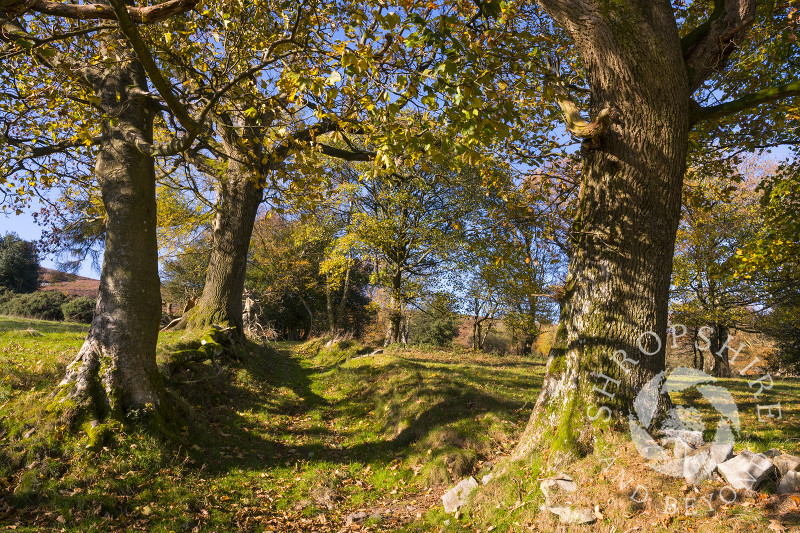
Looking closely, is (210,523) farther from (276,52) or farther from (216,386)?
(276,52)

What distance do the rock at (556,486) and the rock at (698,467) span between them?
1.07m

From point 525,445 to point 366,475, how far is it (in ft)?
8.80

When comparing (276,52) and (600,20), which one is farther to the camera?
(276,52)

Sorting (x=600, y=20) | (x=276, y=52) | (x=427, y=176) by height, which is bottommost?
(x=600, y=20)

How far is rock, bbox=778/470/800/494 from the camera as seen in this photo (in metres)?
3.65

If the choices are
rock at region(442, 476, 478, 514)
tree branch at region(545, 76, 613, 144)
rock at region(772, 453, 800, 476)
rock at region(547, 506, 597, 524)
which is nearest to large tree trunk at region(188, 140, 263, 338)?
rock at region(442, 476, 478, 514)

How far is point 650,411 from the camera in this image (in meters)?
4.77

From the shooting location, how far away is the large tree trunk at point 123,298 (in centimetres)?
565

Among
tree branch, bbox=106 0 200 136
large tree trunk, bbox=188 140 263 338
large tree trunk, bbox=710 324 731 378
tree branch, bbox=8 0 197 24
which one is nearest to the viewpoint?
tree branch, bbox=106 0 200 136

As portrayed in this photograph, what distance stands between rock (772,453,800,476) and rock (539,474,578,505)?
1845mm

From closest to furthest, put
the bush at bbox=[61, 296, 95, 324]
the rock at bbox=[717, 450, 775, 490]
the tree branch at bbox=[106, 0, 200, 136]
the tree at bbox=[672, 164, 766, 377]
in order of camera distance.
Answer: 1. the rock at bbox=[717, 450, 775, 490]
2. the tree branch at bbox=[106, 0, 200, 136]
3. the tree at bbox=[672, 164, 766, 377]
4. the bush at bbox=[61, 296, 95, 324]

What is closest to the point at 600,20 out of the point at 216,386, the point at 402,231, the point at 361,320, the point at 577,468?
the point at 577,468

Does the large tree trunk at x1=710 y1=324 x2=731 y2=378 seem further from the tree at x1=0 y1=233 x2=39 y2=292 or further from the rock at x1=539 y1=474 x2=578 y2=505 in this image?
the tree at x1=0 y1=233 x2=39 y2=292

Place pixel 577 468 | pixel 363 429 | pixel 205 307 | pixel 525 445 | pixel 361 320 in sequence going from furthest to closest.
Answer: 1. pixel 361 320
2. pixel 205 307
3. pixel 363 429
4. pixel 525 445
5. pixel 577 468
